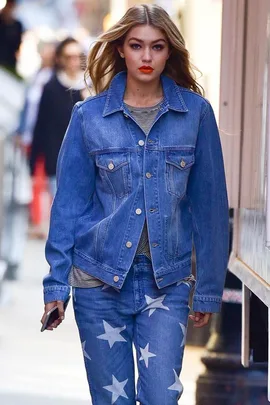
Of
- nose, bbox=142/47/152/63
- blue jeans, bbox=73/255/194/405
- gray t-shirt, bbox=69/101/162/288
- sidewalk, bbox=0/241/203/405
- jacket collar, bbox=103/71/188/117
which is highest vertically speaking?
nose, bbox=142/47/152/63

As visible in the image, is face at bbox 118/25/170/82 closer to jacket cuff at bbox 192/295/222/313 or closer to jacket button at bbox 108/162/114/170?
jacket button at bbox 108/162/114/170

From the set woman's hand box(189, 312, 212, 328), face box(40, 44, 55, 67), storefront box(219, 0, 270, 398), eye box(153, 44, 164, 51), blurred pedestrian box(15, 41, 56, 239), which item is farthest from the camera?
face box(40, 44, 55, 67)

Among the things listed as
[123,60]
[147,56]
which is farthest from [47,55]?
[147,56]

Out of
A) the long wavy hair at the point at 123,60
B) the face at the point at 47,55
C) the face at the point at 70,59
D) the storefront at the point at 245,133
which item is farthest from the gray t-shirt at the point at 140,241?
the face at the point at 47,55

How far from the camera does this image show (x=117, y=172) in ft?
14.6

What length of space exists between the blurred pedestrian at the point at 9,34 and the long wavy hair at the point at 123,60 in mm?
9296

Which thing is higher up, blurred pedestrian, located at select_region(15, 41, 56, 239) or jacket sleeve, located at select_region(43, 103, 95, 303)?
jacket sleeve, located at select_region(43, 103, 95, 303)

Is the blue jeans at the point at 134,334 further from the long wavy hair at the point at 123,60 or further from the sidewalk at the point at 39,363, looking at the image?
the sidewalk at the point at 39,363

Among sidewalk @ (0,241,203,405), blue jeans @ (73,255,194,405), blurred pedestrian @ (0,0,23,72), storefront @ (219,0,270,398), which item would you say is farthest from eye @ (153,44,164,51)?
blurred pedestrian @ (0,0,23,72)

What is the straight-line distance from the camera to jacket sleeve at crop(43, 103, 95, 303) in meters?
4.53

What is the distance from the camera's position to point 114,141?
448 centimetres

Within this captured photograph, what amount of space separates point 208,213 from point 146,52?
608mm

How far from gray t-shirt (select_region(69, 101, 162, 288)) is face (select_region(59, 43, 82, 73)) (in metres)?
8.67

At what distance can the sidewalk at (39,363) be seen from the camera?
22.0 ft
